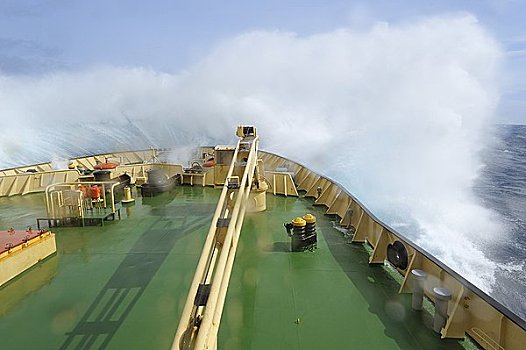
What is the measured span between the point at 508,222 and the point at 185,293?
64.5 feet

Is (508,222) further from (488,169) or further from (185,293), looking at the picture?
(488,169)

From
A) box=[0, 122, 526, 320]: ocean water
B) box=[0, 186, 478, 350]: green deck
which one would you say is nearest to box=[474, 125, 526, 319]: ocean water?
box=[0, 122, 526, 320]: ocean water

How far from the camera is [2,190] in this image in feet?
36.7

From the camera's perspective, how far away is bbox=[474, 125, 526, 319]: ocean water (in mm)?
10734

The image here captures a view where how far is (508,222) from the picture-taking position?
18672 mm

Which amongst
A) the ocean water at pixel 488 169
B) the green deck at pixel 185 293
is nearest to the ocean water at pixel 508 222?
the ocean water at pixel 488 169

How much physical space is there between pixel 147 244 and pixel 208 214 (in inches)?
87.0

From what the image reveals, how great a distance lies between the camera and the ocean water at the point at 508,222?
35.2ft

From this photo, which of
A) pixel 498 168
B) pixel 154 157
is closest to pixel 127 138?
pixel 154 157

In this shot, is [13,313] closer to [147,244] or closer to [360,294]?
[147,244]

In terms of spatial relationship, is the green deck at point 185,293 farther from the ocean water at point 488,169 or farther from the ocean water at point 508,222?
the ocean water at point 488,169

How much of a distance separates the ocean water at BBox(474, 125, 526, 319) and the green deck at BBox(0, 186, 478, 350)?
719 cm

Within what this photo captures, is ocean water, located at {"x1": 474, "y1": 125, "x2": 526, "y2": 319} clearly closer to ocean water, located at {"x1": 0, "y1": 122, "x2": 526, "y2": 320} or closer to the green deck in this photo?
ocean water, located at {"x1": 0, "y1": 122, "x2": 526, "y2": 320}

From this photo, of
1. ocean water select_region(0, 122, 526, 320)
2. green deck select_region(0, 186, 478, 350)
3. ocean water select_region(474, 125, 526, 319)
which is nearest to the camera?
green deck select_region(0, 186, 478, 350)
